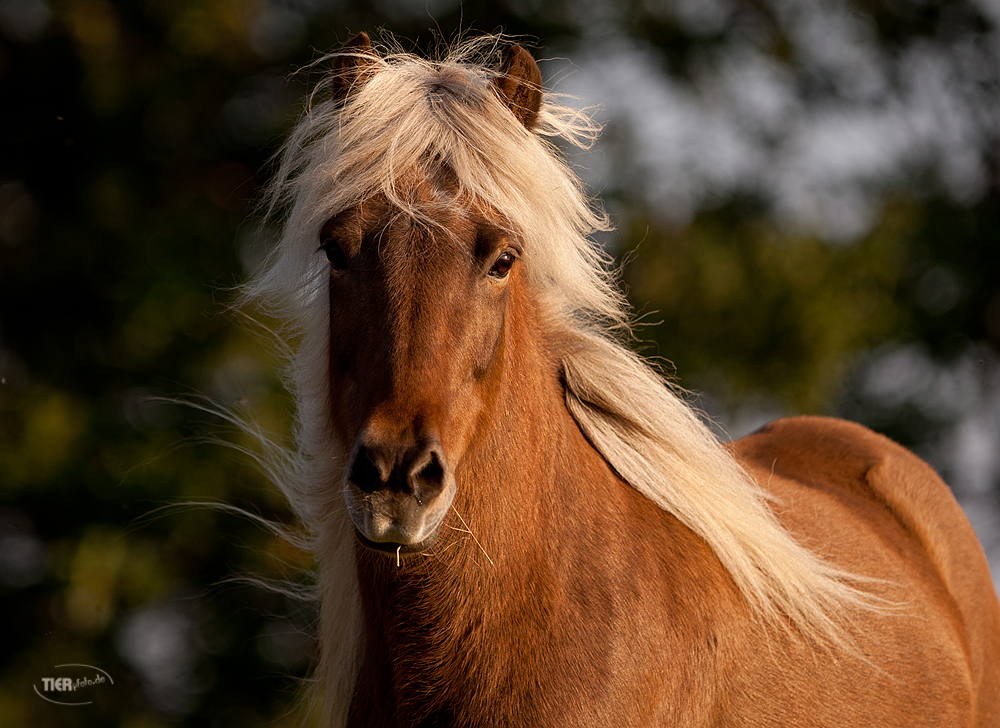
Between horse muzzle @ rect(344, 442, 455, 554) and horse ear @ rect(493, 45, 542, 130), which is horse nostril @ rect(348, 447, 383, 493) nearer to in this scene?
horse muzzle @ rect(344, 442, 455, 554)

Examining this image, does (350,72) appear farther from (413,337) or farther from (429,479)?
(429,479)

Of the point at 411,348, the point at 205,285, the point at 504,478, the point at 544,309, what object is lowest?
the point at 205,285

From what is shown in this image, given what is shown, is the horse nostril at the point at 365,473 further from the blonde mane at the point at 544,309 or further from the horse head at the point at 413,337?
the blonde mane at the point at 544,309

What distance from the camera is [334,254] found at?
7.76ft

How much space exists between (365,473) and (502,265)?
73cm

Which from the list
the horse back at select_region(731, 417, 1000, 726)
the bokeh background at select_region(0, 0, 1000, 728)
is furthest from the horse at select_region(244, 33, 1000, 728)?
the bokeh background at select_region(0, 0, 1000, 728)

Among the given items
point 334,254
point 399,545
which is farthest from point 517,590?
point 334,254

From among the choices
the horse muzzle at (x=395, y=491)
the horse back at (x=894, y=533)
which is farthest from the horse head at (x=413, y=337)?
the horse back at (x=894, y=533)

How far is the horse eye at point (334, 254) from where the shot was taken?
2.34 metres

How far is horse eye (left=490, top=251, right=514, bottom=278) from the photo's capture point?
2.32 m

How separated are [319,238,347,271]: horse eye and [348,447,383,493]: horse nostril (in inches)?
24.5

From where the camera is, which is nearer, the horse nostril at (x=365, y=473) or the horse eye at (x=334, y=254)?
the horse nostril at (x=365, y=473)

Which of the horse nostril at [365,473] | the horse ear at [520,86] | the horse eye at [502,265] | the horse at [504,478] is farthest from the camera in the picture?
the horse ear at [520,86]

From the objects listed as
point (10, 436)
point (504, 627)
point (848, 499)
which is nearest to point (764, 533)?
point (504, 627)
